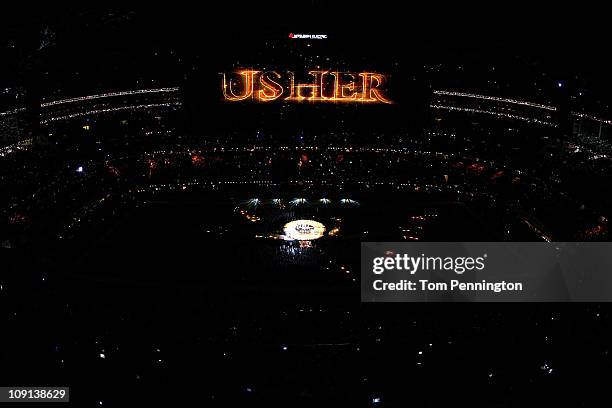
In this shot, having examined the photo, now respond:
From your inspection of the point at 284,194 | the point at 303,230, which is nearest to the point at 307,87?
the point at 284,194

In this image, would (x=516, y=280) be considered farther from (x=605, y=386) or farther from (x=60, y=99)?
(x=60, y=99)

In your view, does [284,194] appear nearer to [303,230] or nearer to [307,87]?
[303,230]

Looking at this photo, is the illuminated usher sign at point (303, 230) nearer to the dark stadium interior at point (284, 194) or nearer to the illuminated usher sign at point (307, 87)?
the dark stadium interior at point (284, 194)

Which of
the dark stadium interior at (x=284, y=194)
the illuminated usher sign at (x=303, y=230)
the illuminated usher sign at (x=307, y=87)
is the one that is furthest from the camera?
the illuminated usher sign at (x=307, y=87)

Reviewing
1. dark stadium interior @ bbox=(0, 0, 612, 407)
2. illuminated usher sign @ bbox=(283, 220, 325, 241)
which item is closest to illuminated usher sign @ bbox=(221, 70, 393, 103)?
dark stadium interior @ bbox=(0, 0, 612, 407)

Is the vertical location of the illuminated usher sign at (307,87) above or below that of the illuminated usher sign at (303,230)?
above

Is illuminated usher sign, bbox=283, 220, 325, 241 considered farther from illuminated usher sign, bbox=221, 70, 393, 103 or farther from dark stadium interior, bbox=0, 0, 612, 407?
illuminated usher sign, bbox=221, 70, 393, 103

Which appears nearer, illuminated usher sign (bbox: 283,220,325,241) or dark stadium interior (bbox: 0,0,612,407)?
dark stadium interior (bbox: 0,0,612,407)

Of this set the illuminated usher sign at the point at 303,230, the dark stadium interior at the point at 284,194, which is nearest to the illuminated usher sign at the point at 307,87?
the dark stadium interior at the point at 284,194
